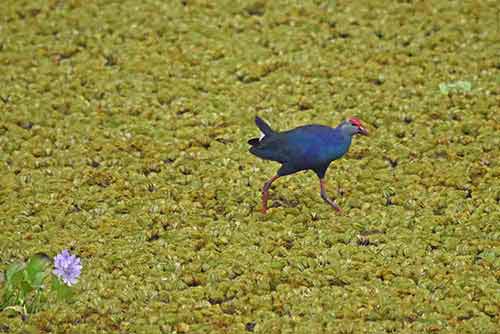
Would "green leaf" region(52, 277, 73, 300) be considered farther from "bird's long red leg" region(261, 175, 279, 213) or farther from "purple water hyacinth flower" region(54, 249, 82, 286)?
Answer: "bird's long red leg" region(261, 175, 279, 213)

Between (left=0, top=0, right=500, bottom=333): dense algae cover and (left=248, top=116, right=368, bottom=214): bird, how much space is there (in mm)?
290

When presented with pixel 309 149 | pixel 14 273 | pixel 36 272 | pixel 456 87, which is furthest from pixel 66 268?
pixel 456 87

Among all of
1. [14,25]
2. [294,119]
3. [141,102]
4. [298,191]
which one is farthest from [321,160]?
[14,25]

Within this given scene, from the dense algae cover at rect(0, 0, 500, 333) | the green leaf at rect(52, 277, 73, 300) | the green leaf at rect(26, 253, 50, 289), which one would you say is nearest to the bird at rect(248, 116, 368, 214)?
the dense algae cover at rect(0, 0, 500, 333)

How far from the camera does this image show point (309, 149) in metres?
6.67

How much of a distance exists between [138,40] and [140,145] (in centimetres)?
184

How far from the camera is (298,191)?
7.21 m

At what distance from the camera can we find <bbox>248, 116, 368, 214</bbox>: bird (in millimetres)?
6672

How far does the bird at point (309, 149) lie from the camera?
6.67m

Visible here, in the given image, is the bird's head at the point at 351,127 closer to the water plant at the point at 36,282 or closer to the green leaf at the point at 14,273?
the water plant at the point at 36,282

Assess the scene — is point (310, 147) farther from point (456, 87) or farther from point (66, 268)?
point (456, 87)

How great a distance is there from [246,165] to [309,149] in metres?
0.93

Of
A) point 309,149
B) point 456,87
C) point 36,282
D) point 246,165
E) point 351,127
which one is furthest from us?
point 456,87

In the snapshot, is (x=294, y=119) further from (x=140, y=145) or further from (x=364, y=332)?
(x=364, y=332)
